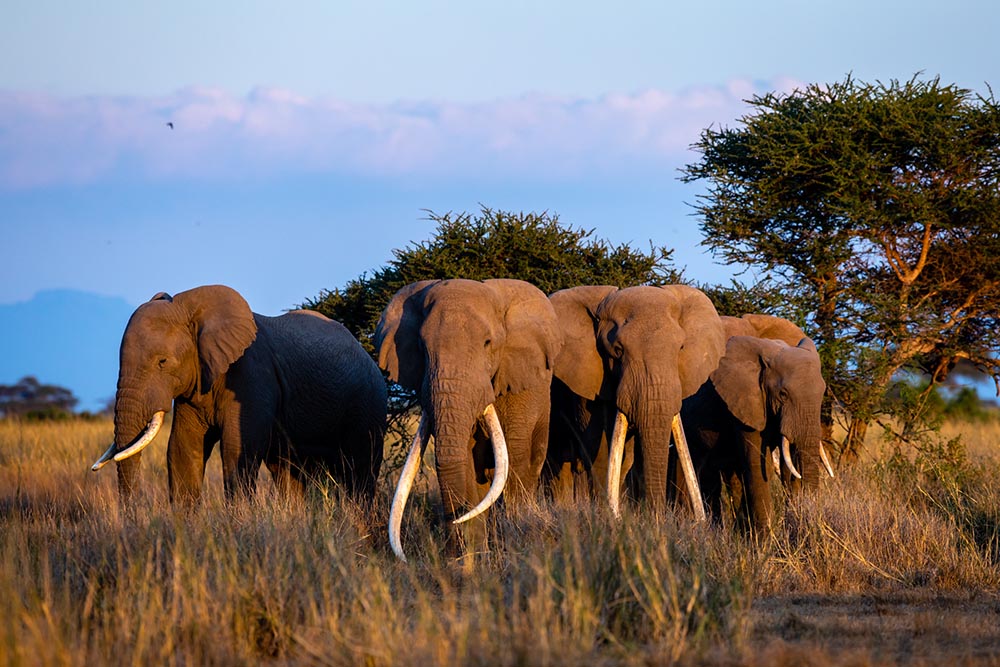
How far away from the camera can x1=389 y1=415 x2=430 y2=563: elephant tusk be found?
28.0 ft

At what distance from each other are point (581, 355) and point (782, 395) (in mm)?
1858

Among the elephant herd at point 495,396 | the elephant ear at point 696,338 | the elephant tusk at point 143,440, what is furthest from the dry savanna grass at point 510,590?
the elephant ear at point 696,338

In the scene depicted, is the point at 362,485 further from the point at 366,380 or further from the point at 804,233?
the point at 804,233

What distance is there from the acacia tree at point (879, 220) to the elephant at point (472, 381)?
18.7 ft

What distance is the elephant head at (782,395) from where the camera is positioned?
36.4 feet

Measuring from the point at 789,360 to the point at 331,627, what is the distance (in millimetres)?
6425

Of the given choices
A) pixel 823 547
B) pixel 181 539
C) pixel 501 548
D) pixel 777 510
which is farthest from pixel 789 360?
pixel 181 539

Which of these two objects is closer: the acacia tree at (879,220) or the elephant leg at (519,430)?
the elephant leg at (519,430)

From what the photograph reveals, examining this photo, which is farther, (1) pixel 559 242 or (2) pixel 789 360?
(1) pixel 559 242

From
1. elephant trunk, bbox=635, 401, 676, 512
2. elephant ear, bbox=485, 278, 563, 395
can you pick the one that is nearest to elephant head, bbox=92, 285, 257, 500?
elephant ear, bbox=485, 278, 563, 395

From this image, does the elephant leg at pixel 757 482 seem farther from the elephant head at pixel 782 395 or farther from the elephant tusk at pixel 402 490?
the elephant tusk at pixel 402 490

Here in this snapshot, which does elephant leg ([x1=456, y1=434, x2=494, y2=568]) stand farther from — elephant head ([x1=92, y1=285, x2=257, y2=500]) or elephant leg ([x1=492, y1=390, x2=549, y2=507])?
elephant head ([x1=92, y1=285, x2=257, y2=500])

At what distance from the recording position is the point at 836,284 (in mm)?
15109

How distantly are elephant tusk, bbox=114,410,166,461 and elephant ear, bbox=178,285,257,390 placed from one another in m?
0.47
